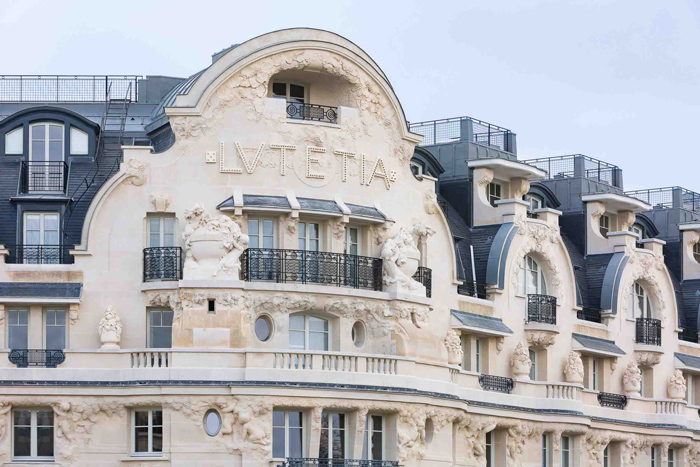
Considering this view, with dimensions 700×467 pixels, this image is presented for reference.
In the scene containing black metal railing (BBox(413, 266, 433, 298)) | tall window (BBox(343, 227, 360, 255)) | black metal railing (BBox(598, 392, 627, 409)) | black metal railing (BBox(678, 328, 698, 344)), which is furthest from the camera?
black metal railing (BBox(678, 328, 698, 344))

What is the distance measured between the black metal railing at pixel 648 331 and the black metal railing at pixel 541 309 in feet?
19.4

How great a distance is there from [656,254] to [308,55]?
19288 millimetres

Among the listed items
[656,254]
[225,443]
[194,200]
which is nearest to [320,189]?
[194,200]

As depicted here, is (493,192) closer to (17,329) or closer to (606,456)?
(606,456)

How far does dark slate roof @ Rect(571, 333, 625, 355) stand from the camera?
69.0 m

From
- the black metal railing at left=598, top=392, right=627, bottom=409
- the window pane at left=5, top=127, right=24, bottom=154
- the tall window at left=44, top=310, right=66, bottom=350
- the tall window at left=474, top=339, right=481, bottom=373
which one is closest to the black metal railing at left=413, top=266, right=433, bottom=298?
the tall window at left=474, top=339, right=481, bottom=373

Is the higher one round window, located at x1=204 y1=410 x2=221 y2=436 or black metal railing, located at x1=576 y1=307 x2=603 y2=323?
black metal railing, located at x1=576 y1=307 x2=603 y2=323

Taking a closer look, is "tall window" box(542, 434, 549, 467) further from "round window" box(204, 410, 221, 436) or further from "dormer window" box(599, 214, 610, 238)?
"round window" box(204, 410, 221, 436)

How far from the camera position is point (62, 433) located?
56094mm

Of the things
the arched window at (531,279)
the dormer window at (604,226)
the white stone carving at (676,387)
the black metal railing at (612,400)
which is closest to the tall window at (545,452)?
the black metal railing at (612,400)

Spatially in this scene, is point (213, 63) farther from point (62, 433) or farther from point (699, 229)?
point (699, 229)

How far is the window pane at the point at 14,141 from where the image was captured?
60219 mm

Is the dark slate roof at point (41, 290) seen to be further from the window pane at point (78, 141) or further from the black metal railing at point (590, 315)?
the black metal railing at point (590, 315)

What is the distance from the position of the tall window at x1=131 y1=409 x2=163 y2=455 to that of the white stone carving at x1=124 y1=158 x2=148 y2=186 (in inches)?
243
